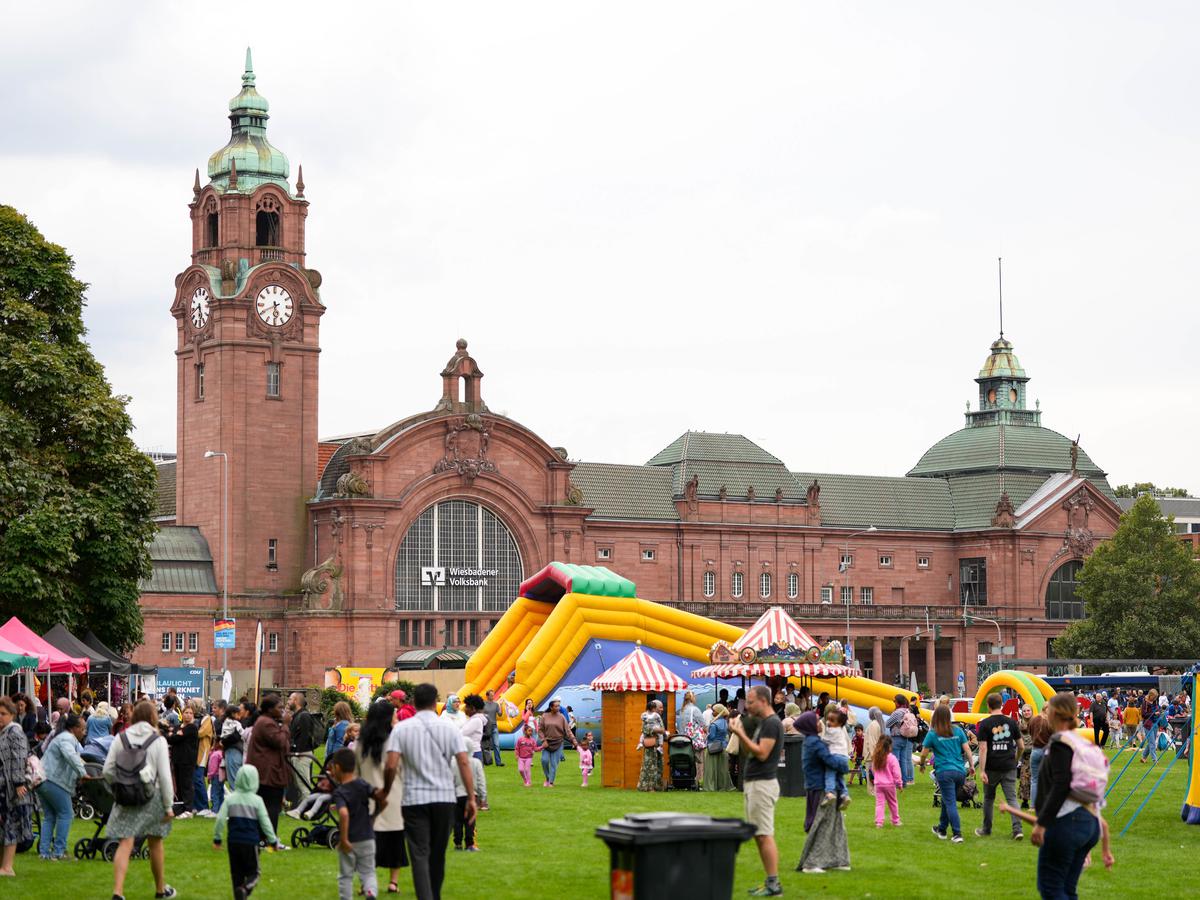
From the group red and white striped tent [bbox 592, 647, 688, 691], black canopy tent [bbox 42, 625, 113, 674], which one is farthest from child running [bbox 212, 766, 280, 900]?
black canopy tent [bbox 42, 625, 113, 674]

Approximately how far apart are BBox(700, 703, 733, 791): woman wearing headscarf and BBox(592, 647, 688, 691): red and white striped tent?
2104 mm

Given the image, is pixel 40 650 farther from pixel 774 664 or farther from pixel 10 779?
pixel 10 779

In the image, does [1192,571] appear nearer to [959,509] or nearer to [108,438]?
[959,509]

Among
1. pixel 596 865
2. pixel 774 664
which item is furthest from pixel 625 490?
pixel 596 865

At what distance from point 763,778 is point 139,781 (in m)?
6.08

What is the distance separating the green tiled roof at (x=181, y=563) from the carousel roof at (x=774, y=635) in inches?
1790

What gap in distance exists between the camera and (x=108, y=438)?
49156 mm

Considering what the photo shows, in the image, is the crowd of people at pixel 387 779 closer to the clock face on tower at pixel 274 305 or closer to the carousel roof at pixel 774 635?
the carousel roof at pixel 774 635

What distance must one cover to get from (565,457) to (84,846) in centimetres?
7165

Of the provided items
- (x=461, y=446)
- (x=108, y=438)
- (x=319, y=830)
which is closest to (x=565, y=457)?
(x=461, y=446)

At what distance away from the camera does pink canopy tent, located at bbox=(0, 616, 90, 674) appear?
3844 centimetres

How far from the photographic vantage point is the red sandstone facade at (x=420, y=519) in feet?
282

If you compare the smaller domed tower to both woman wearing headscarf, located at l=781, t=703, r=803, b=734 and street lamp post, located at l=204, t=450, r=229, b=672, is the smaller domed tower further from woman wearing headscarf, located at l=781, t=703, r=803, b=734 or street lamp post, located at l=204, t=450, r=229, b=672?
woman wearing headscarf, located at l=781, t=703, r=803, b=734

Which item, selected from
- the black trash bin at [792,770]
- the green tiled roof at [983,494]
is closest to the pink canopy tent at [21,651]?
the black trash bin at [792,770]
